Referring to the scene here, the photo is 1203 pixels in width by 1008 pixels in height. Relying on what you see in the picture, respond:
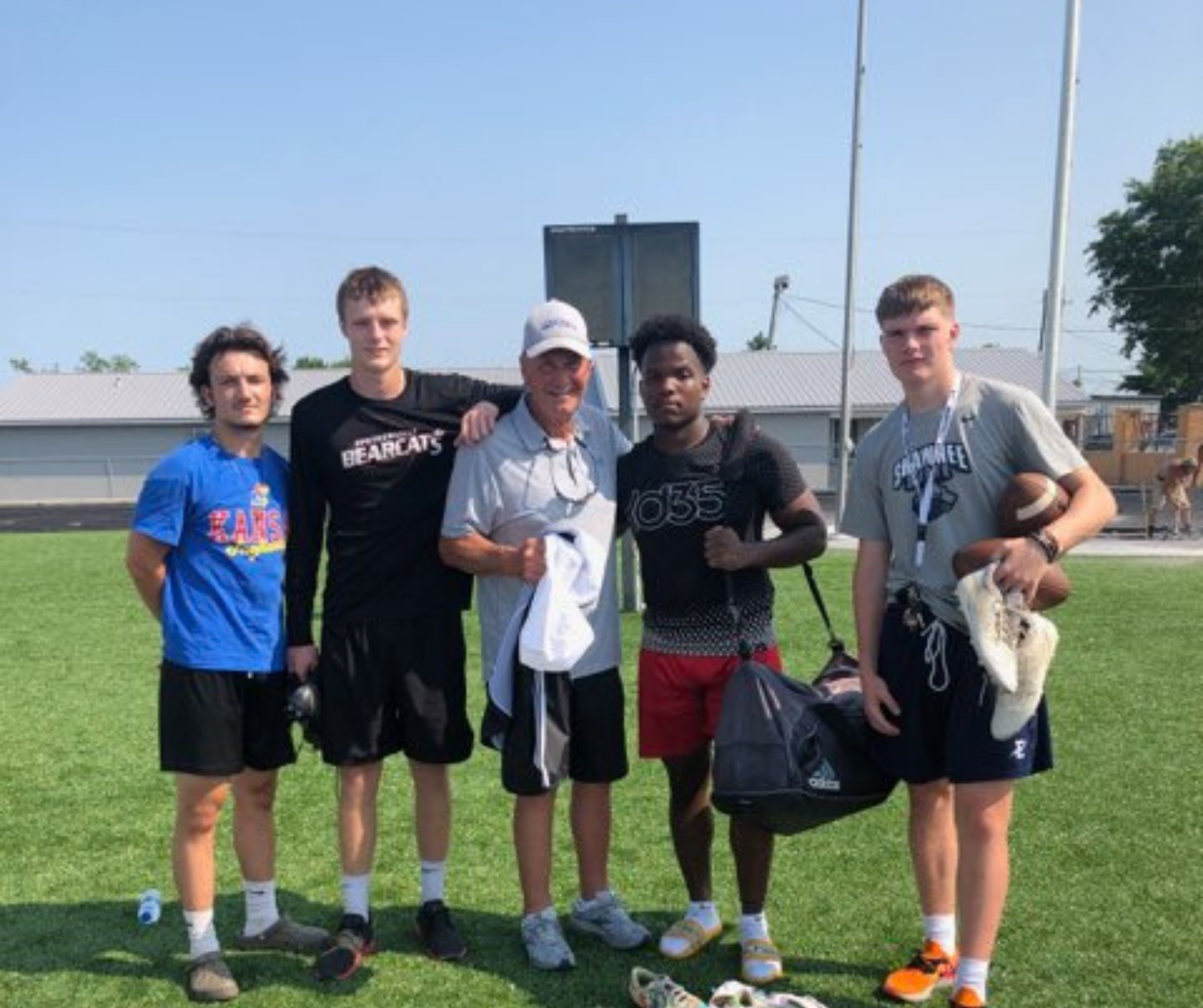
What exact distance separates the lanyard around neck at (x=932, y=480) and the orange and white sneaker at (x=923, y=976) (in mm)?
1245

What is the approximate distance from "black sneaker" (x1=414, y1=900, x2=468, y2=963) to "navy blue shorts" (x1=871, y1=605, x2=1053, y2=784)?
1.56 m

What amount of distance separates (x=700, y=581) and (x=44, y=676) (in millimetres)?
6538

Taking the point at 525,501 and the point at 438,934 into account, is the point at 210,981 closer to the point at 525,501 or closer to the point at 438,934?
the point at 438,934

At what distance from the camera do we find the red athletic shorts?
3340mm

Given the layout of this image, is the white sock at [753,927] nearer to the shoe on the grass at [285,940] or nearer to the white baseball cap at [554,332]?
the shoe on the grass at [285,940]

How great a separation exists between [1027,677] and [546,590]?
1390 mm

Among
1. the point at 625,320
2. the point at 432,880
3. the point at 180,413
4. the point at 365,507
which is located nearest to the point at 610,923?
the point at 432,880

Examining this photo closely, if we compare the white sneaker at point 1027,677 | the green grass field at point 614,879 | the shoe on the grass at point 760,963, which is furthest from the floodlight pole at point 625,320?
the white sneaker at point 1027,677

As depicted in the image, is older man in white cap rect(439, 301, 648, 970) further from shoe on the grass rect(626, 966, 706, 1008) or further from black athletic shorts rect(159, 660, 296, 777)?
black athletic shorts rect(159, 660, 296, 777)

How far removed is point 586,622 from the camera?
10.8 ft

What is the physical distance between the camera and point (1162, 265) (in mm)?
36531

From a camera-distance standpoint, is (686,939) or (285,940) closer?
(686,939)

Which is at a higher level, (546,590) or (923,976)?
(546,590)

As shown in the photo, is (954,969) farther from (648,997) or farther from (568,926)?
(568,926)
